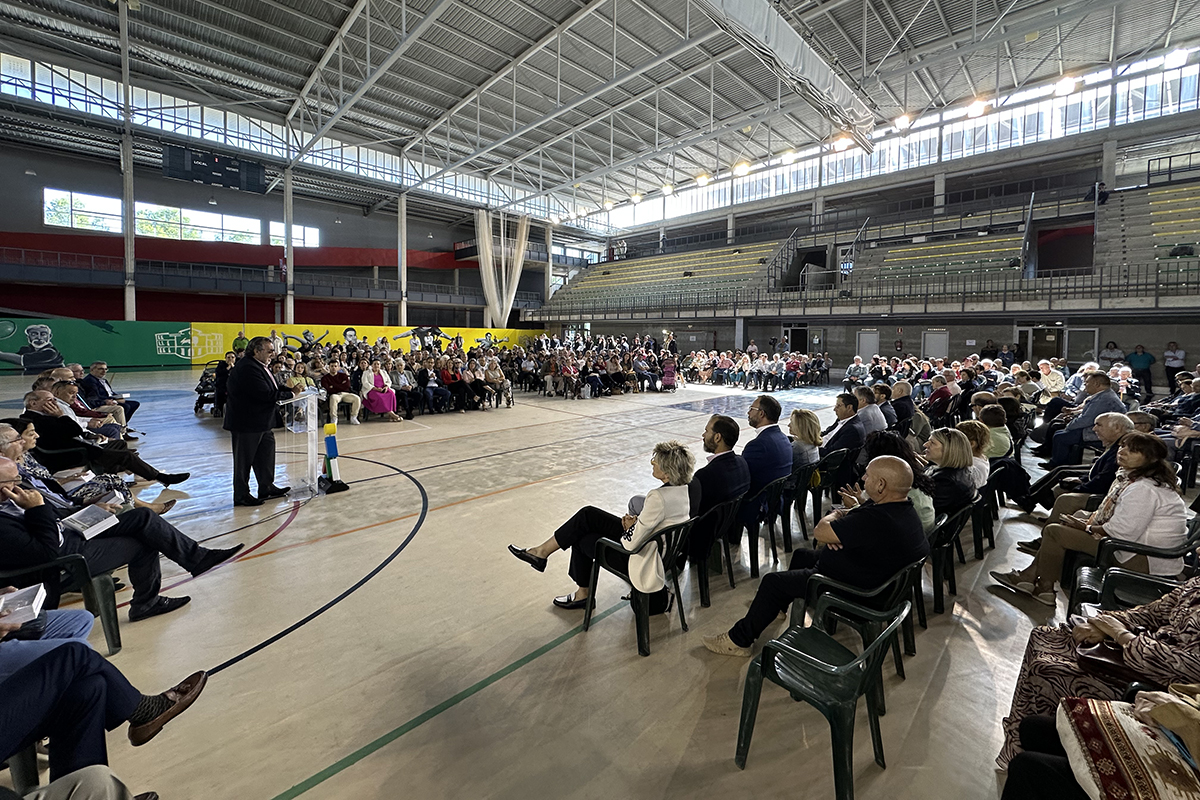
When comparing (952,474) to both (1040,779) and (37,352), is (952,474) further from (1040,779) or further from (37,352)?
(37,352)

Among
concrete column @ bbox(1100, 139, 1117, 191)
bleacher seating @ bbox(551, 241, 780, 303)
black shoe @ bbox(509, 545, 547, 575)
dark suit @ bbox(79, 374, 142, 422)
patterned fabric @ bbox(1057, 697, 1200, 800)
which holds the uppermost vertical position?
concrete column @ bbox(1100, 139, 1117, 191)

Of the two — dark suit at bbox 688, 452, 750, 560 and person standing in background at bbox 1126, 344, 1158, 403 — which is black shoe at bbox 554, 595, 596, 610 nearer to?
dark suit at bbox 688, 452, 750, 560

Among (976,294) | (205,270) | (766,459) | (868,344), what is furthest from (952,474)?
(205,270)

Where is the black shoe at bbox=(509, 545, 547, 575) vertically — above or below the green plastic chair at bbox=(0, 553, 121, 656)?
below

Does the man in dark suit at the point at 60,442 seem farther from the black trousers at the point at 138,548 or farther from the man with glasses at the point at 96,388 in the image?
the man with glasses at the point at 96,388

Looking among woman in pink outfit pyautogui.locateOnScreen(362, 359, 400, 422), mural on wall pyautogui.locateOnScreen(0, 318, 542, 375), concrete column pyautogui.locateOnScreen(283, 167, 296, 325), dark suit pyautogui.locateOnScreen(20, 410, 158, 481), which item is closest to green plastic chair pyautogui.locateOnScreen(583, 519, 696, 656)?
dark suit pyautogui.locateOnScreen(20, 410, 158, 481)

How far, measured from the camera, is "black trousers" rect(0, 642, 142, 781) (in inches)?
56.9

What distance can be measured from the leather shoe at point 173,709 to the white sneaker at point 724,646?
89.4 inches

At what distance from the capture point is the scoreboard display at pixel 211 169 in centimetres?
1577

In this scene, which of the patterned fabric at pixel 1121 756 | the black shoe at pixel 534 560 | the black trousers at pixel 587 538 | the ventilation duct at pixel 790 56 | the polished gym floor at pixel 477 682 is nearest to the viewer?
the patterned fabric at pixel 1121 756

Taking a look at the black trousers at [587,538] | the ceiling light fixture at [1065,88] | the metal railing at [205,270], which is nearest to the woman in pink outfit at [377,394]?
the black trousers at [587,538]

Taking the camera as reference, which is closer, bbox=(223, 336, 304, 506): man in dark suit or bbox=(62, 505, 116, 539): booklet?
bbox=(62, 505, 116, 539): booklet

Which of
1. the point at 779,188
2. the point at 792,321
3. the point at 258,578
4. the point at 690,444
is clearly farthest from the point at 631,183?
the point at 258,578

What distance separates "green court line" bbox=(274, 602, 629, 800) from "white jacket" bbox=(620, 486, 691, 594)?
1.78 ft
